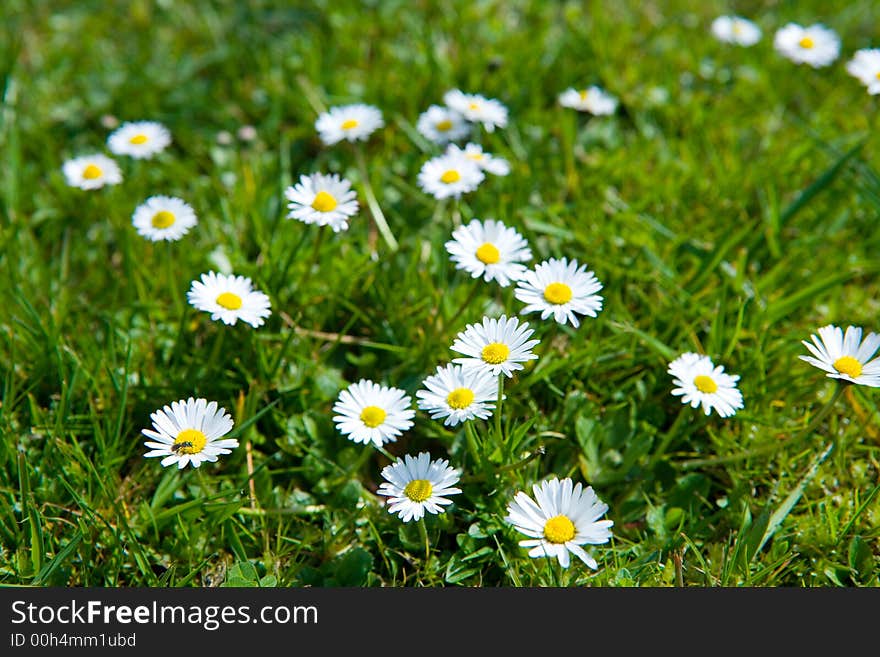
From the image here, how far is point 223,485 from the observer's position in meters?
2.15

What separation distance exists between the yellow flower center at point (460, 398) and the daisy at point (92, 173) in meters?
1.37

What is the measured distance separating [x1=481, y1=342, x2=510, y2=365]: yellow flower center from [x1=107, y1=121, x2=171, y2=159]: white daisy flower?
4.84 ft

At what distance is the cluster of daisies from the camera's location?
276 cm

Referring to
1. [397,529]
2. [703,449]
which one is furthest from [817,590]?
[397,529]

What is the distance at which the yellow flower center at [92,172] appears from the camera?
2682 millimetres

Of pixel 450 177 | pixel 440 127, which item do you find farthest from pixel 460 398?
pixel 440 127

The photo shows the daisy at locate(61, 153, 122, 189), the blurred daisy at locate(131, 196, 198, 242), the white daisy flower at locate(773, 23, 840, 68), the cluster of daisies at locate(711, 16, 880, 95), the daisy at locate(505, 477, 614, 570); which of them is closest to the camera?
the daisy at locate(505, 477, 614, 570)

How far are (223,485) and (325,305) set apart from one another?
0.61 meters

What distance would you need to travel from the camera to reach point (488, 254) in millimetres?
2223

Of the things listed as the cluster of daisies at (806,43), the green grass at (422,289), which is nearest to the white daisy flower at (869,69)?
the cluster of daisies at (806,43)

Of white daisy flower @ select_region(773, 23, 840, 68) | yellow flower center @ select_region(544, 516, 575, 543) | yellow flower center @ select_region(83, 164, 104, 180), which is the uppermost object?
white daisy flower @ select_region(773, 23, 840, 68)

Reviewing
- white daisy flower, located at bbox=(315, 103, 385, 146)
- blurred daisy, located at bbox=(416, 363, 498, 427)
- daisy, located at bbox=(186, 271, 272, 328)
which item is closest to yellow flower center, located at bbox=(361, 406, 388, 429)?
Answer: blurred daisy, located at bbox=(416, 363, 498, 427)

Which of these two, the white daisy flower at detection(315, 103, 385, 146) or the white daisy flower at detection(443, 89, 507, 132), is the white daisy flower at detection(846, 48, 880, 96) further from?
the white daisy flower at detection(315, 103, 385, 146)

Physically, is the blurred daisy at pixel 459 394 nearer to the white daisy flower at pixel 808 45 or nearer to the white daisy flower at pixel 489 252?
the white daisy flower at pixel 489 252
